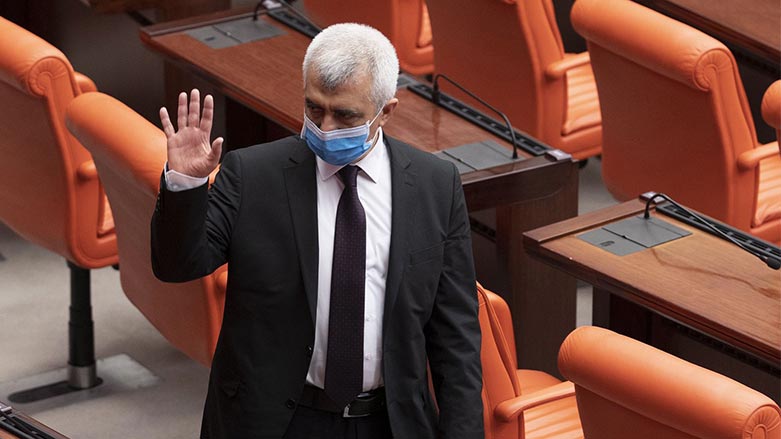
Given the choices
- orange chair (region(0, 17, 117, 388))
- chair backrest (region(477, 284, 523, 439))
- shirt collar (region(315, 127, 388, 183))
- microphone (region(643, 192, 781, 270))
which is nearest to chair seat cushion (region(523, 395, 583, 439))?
chair backrest (region(477, 284, 523, 439))

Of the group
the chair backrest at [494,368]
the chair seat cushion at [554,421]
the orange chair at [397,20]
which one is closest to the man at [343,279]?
the chair backrest at [494,368]

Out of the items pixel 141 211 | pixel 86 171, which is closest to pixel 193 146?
pixel 141 211

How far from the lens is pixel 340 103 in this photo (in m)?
2.42

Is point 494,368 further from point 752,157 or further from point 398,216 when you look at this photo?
point 752,157

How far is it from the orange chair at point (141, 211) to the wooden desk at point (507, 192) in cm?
59

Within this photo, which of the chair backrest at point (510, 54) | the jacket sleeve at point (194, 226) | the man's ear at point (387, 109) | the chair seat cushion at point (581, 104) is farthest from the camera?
the chair seat cushion at point (581, 104)

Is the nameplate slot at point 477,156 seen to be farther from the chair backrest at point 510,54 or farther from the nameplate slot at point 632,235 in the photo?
the chair backrest at point 510,54

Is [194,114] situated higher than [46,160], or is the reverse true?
[194,114]

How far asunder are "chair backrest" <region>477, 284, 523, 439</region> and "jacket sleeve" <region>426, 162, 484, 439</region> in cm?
32

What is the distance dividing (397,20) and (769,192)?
1450 millimetres

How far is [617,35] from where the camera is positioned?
4043 mm

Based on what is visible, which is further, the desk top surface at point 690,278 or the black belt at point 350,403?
the desk top surface at point 690,278

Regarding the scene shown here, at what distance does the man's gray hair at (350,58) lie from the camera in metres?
2.39

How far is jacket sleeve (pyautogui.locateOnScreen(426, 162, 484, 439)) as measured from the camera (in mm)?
2570
